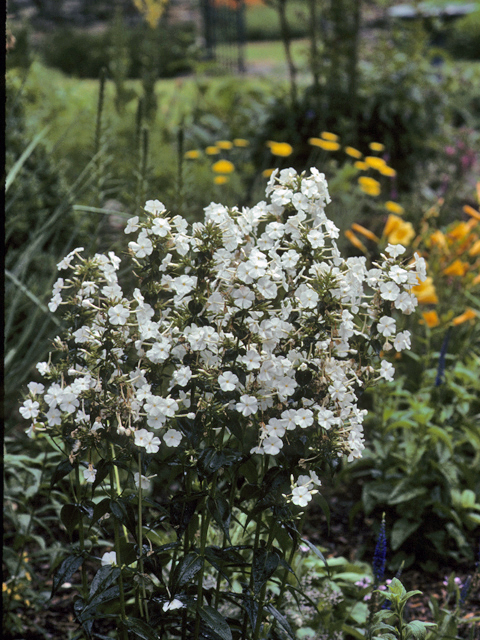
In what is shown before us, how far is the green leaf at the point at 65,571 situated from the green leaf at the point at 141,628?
0.47 ft

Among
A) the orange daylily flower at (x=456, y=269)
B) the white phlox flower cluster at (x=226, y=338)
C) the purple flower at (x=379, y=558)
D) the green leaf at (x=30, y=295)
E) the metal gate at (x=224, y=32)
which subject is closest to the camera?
the white phlox flower cluster at (x=226, y=338)

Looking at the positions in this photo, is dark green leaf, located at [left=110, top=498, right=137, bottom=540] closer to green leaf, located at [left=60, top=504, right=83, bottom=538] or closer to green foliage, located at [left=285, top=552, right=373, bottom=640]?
green leaf, located at [left=60, top=504, right=83, bottom=538]

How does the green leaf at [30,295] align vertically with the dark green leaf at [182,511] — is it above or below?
above

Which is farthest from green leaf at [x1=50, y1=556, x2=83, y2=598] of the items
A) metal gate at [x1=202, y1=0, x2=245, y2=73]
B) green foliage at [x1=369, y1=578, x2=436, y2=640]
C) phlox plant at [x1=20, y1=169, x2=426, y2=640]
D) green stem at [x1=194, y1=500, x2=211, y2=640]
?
metal gate at [x1=202, y1=0, x2=245, y2=73]

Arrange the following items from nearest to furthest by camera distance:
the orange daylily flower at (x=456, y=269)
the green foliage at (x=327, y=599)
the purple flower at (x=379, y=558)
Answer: the purple flower at (x=379, y=558) → the green foliage at (x=327, y=599) → the orange daylily flower at (x=456, y=269)

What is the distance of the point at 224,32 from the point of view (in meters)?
16.4

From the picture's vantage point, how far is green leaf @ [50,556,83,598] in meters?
1.33

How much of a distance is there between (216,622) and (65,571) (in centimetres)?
30

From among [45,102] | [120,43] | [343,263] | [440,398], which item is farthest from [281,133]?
[343,263]

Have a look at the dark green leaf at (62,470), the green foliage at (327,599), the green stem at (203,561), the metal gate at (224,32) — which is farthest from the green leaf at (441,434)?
the metal gate at (224,32)

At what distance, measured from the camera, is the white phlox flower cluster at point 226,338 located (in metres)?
1.27

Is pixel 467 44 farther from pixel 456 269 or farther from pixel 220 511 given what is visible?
pixel 220 511

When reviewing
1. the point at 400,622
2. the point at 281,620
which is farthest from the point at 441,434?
the point at 281,620

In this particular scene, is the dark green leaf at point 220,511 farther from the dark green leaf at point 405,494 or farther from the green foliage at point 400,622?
the dark green leaf at point 405,494
